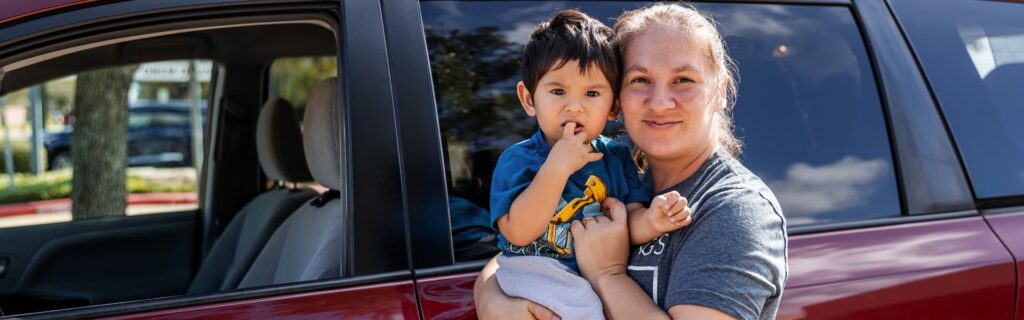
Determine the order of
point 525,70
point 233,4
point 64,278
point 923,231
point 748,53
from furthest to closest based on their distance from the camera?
A: point 64,278 → point 748,53 → point 923,231 → point 233,4 → point 525,70

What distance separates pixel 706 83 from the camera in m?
1.66

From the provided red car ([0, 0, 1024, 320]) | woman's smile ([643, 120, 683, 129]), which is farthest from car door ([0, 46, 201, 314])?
woman's smile ([643, 120, 683, 129])

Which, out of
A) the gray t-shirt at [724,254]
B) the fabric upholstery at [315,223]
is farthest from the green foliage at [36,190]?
the gray t-shirt at [724,254]

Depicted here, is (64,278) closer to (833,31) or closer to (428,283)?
(428,283)

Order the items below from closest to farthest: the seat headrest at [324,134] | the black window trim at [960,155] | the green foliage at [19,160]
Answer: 1. the black window trim at [960,155]
2. the seat headrest at [324,134]
3. the green foliage at [19,160]

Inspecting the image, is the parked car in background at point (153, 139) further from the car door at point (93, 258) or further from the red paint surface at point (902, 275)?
the red paint surface at point (902, 275)

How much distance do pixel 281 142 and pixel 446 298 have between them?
1.69 metres

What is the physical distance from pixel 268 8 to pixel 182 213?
6.61 feet

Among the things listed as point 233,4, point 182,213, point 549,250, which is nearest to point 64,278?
point 182,213

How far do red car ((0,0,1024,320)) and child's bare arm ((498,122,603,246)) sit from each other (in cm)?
25

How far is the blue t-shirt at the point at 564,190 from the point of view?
1.71 meters

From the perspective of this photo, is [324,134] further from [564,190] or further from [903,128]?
[903,128]

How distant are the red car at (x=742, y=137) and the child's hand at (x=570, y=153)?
0.32m

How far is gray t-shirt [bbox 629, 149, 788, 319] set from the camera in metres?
1.45
